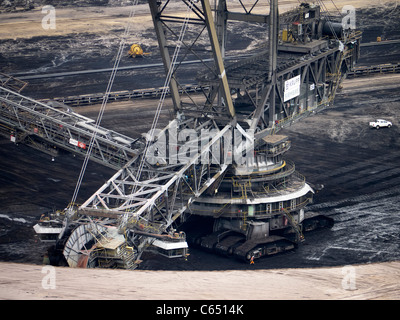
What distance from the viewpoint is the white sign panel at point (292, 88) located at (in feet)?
237

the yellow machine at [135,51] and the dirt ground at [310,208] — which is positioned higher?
the yellow machine at [135,51]

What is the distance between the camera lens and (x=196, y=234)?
67.1 metres

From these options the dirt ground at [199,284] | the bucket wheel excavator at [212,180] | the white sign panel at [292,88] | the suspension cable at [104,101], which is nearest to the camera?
the dirt ground at [199,284]

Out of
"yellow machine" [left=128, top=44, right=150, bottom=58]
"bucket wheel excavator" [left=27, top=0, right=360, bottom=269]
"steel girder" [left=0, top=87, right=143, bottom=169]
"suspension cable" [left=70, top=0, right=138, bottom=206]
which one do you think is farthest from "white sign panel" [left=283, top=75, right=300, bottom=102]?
"yellow machine" [left=128, top=44, right=150, bottom=58]

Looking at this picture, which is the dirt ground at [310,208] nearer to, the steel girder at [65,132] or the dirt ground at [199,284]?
the dirt ground at [199,284]

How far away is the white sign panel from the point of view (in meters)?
72.2

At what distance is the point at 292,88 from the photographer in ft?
240

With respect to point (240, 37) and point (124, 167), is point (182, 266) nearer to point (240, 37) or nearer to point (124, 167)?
point (124, 167)

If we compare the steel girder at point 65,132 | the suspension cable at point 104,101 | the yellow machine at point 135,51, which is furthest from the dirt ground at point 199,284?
the yellow machine at point 135,51

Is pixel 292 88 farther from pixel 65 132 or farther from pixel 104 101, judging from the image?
pixel 104 101

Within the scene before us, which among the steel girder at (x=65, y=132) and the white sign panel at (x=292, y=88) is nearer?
the steel girder at (x=65, y=132)

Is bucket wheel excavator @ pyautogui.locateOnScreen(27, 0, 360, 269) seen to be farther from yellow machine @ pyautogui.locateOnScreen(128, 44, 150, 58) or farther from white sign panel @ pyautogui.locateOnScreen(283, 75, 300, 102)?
yellow machine @ pyautogui.locateOnScreen(128, 44, 150, 58)
